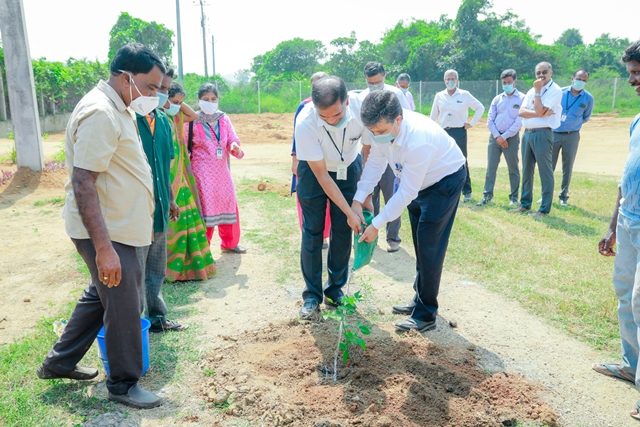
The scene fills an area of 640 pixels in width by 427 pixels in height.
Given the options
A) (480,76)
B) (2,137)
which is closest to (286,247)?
(2,137)

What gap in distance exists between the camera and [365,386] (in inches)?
128

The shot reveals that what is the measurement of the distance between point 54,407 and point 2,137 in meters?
18.9

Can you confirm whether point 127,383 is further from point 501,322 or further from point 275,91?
point 275,91

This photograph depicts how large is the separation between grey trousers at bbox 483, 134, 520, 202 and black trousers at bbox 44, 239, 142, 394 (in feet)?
21.7

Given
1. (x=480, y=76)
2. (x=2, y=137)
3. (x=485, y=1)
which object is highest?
(x=485, y=1)

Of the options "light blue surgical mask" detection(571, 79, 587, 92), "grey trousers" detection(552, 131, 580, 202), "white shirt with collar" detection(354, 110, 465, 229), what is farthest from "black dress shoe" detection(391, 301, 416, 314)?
"light blue surgical mask" detection(571, 79, 587, 92)

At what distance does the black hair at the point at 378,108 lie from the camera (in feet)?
11.2

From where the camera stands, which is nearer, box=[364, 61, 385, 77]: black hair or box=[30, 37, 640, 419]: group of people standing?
box=[30, 37, 640, 419]: group of people standing

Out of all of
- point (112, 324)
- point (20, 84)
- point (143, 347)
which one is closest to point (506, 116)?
point (143, 347)

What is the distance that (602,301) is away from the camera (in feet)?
15.1

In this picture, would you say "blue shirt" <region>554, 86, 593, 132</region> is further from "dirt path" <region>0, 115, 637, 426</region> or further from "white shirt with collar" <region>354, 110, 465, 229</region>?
"white shirt with collar" <region>354, 110, 465, 229</region>

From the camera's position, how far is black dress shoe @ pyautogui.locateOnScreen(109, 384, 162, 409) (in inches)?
121

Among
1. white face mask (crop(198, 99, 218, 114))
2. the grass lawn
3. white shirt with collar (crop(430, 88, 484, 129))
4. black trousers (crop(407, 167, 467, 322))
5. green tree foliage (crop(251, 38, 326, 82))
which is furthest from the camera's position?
green tree foliage (crop(251, 38, 326, 82))

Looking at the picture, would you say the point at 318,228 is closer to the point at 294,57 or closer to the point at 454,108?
the point at 454,108
